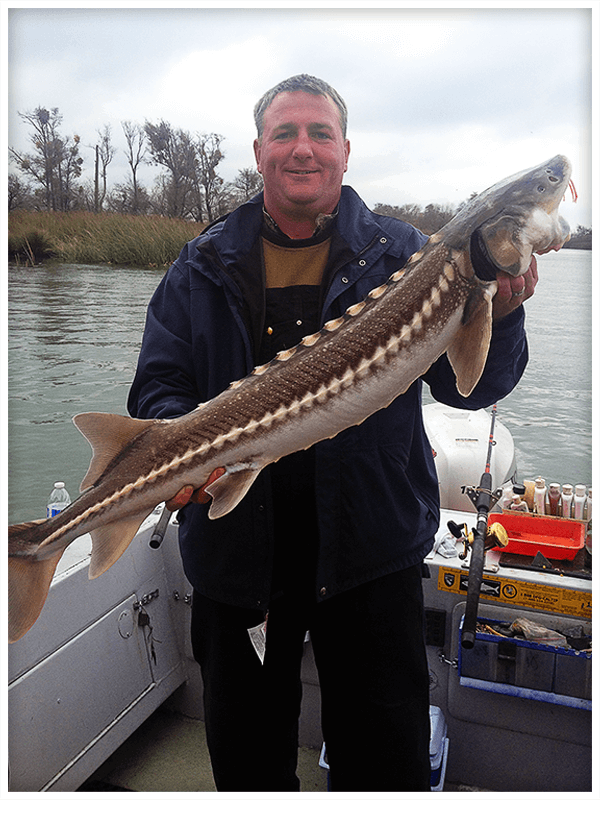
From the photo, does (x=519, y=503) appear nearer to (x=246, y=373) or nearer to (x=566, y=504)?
(x=566, y=504)

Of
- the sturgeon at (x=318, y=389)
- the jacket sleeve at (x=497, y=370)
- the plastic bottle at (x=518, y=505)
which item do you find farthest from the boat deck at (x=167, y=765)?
the jacket sleeve at (x=497, y=370)

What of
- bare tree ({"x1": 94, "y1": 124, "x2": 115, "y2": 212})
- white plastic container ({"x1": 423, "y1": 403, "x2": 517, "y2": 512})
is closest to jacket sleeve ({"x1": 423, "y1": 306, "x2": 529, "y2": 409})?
bare tree ({"x1": 94, "y1": 124, "x2": 115, "y2": 212})

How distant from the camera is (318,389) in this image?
1.18 m

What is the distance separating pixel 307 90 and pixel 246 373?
59 cm

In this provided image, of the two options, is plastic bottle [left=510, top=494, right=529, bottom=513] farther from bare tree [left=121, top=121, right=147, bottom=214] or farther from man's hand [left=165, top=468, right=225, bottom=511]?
bare tree [left=121, top=121, right=147, bottom=214]

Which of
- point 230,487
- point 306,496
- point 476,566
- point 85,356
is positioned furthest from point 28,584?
point 85,356

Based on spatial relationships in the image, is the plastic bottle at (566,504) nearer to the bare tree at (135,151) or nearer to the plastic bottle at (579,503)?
the plastic bottle at (579,503)

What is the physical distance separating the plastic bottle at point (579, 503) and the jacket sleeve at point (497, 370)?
2.87ft

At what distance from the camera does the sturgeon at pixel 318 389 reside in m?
1.06

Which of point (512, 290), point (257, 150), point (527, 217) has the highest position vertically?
point (257, 150)

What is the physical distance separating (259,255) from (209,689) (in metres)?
0.96

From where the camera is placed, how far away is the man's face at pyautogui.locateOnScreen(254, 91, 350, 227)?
4.58 feet

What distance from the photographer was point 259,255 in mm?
1425

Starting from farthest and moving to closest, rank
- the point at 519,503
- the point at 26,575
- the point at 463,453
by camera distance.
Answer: the point at 463,453 → the point at 519,503 → the point at 26,575
